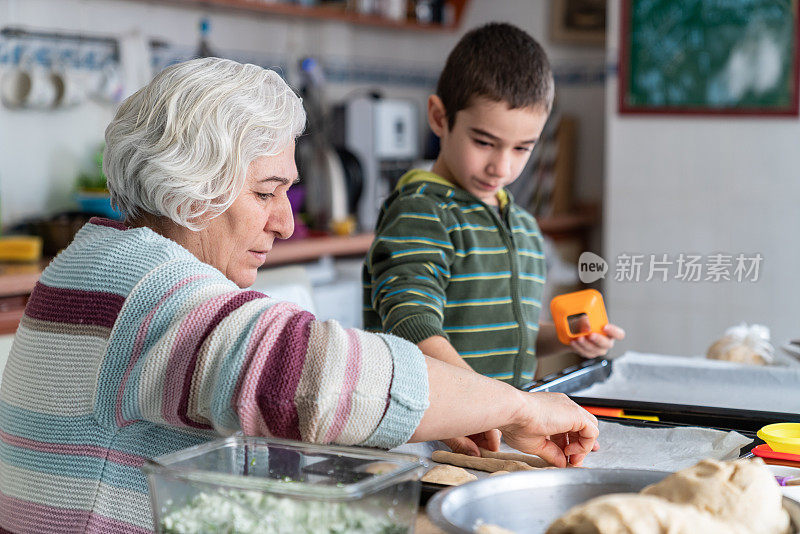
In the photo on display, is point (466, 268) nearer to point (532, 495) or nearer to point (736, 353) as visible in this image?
point (736, 353)

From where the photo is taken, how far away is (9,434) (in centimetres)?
103

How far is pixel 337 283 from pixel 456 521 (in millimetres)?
2672

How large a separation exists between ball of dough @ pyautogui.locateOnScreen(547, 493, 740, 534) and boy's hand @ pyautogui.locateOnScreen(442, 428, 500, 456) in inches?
16.0

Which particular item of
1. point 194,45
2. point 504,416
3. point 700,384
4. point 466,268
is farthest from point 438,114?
point 194,45

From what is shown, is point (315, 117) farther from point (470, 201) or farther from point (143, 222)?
point (143, 222)

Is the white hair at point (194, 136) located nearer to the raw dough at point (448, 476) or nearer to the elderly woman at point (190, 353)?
the elderly woman at point (190, 353)

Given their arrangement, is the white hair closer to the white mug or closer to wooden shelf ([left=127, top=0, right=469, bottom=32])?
the white mug

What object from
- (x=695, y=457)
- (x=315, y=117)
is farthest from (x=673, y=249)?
(x=695, y=457)

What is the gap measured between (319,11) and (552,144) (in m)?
1.23

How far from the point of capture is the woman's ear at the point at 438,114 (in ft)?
5.51

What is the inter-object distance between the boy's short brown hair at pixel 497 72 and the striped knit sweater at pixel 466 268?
0.16m

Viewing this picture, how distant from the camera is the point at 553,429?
1.00m

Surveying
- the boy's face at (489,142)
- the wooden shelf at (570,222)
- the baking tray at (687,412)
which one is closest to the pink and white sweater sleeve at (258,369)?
the baking tray at (687,412)

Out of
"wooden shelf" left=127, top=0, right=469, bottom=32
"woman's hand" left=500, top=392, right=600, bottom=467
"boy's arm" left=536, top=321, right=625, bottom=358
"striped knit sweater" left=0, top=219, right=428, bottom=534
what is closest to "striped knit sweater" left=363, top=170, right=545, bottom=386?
"boy's arm" left=536, top=321, right=625, bottom=358
